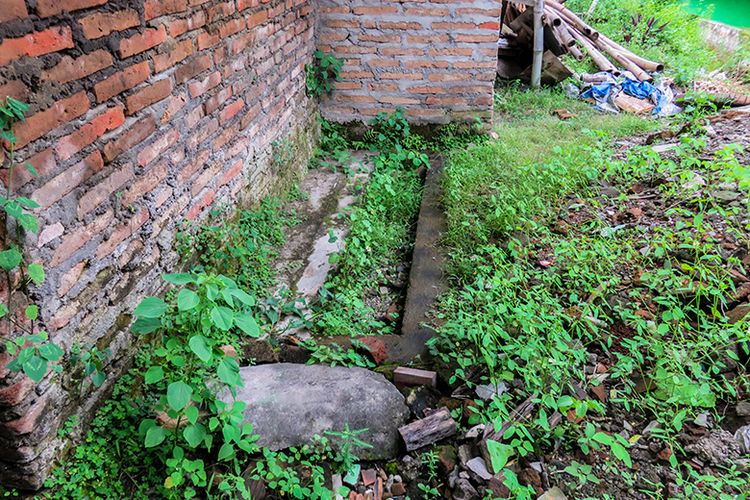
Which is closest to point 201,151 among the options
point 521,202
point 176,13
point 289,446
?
point 176,13

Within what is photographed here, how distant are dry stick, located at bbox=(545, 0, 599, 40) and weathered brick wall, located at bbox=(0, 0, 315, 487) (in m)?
5.86

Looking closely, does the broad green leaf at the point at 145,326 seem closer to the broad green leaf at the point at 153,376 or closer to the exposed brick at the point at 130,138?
the broad green leaf at the point at 153,376

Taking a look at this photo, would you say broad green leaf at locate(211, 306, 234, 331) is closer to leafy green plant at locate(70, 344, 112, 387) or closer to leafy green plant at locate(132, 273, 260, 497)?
leafy green plant at locate(132, 273, 260, 497)

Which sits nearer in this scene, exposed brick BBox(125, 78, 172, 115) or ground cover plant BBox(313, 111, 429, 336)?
exposed brick BBox(125, 78, 172, 115)

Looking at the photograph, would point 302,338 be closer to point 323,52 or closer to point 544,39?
point 323,52

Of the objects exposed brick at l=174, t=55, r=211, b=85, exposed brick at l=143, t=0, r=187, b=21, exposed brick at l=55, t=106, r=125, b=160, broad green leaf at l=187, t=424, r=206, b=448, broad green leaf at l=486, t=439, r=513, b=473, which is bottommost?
broad green leaf at l=486, t=439, r=513, b=473

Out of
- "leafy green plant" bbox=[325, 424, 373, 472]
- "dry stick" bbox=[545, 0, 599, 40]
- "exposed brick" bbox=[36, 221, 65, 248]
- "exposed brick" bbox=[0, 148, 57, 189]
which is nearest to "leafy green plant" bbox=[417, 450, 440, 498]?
"leafy green plant" bbox=[325, 424, 373, 472]

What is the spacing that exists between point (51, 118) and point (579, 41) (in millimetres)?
7223

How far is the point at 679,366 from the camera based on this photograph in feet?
7.29

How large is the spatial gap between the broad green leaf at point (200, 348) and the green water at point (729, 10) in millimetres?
14671

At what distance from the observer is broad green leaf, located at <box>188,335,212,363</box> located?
161cm

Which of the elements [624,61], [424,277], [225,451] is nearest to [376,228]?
[424,277]

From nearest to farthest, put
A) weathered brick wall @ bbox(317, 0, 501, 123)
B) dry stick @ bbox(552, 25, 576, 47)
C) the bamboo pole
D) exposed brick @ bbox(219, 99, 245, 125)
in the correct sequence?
exposed brick @ bbox(219, 99, 245, 125) → weathered brick wall @ bbox(317, 0, 501, 123) → the bamboo pole → dry stick @ bbox(552, 25, 576, 47)

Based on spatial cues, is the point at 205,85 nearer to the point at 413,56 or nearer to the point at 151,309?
the point at 151,309
